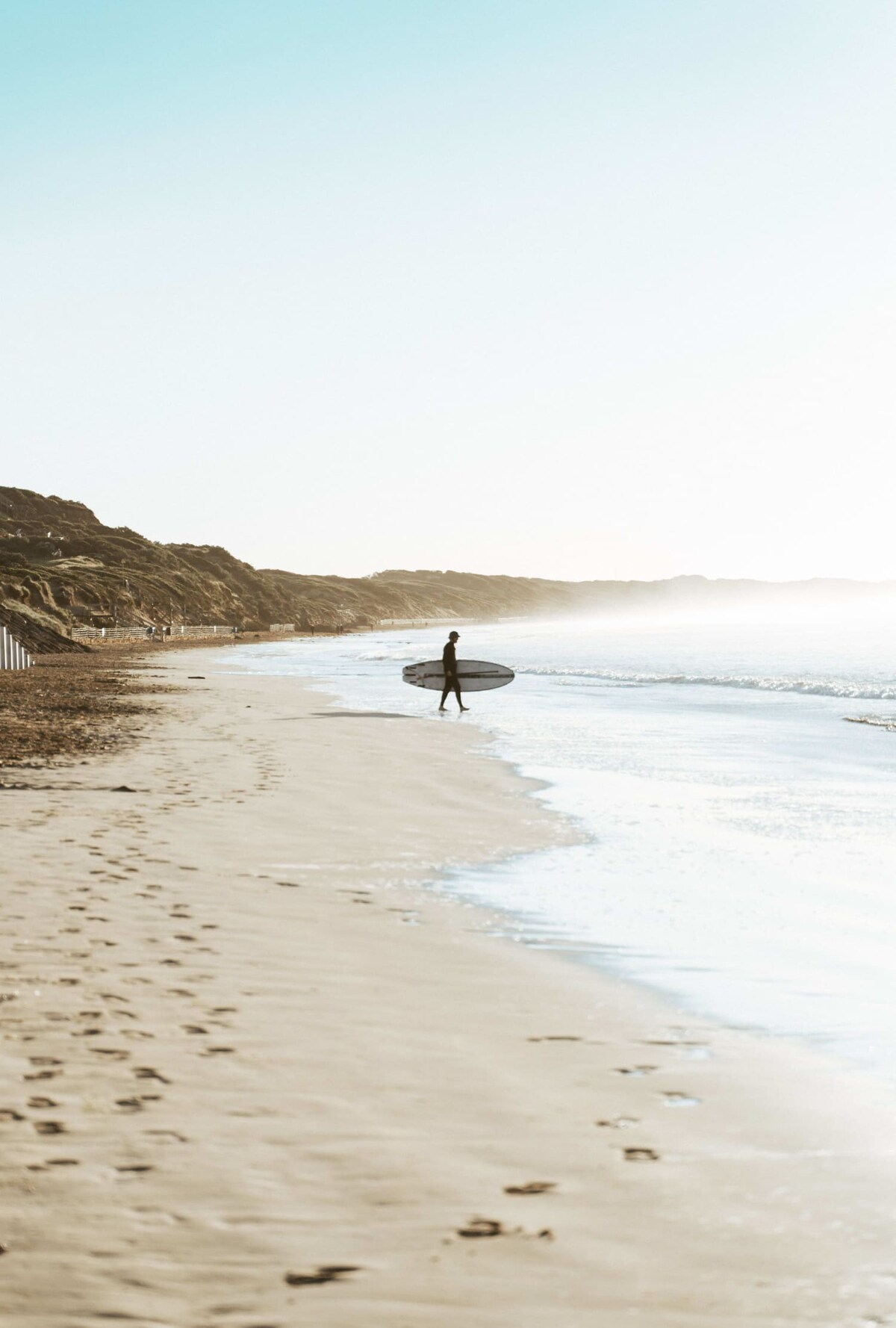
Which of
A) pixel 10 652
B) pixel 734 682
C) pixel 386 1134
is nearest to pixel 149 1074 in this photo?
pixel 386 1134

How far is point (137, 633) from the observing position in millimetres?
105000

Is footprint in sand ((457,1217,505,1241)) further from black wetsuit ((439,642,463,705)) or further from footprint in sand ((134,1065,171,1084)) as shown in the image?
black wetsuit ((439,642,463,705))

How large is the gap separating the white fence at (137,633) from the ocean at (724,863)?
5355cm

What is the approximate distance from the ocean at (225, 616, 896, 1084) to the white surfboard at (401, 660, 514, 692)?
2.51 m

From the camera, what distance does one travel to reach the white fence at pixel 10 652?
41.5 meters

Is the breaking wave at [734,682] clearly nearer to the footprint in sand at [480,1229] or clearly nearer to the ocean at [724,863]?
the ocean at [724,863]

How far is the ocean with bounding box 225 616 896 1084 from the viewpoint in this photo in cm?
649

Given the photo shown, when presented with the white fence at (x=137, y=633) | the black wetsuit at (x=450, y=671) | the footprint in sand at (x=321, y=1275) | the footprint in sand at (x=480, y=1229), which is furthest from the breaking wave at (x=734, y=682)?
the footprint in sand at (x=321, y=1275)

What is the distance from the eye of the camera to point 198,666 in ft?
180

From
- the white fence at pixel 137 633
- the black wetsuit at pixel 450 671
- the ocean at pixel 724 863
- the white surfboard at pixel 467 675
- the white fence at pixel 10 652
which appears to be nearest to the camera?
the ocean at pixel 724 863

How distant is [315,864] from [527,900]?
197 centimetres

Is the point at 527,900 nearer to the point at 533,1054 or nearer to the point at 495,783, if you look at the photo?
the point at 533,1054

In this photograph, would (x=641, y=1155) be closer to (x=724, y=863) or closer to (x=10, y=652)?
(x=724, y=863)

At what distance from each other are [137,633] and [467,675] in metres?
76.3
